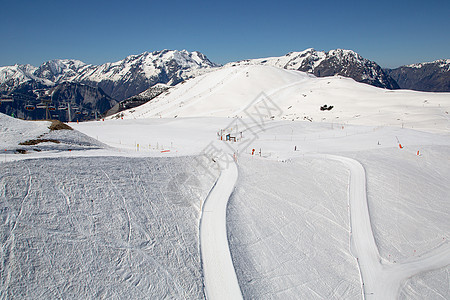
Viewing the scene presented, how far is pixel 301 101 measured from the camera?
84375 millimetres

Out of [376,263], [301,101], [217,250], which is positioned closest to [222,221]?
[217,250]

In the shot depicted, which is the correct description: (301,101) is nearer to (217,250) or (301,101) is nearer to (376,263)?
(376,263)

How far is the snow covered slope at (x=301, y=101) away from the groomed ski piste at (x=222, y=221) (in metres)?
23.8

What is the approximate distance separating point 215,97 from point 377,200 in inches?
3023

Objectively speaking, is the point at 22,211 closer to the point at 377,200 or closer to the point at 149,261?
the point at 149,261

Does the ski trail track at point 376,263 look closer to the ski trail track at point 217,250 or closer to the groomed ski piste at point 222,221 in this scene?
the groomed ski piste at point 222,221

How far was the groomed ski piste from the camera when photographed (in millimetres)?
14055

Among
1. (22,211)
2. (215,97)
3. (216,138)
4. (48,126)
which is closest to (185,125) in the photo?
(216,138)

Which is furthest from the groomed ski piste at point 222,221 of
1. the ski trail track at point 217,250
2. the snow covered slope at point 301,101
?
the snow covered slope at point 301,101

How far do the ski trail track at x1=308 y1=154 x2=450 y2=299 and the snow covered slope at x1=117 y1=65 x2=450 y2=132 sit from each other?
42.5 meters

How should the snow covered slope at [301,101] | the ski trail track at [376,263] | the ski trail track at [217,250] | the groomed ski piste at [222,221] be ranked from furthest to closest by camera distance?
the snow covered slope at [301,101]
the ski trail track at [376,263]
the ski trail track at [217,250]
the groomed ski piste at [222,221]

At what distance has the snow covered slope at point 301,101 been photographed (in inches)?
2442

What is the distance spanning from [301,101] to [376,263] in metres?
71.3

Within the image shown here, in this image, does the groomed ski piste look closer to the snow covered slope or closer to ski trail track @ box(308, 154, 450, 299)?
ski trail track @ box(308, 154, 450, 299)
